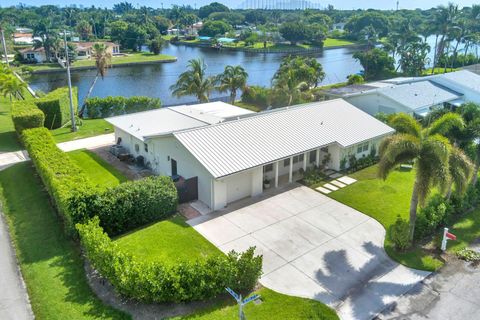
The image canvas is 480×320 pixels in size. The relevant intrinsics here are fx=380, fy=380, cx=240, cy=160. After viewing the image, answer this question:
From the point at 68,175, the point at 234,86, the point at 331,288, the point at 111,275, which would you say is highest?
the point at 234,86

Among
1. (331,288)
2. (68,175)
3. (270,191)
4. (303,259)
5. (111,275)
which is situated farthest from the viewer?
(270,191)

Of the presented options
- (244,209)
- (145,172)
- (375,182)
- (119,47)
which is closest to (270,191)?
(244,209)

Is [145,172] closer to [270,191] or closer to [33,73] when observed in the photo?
[270,191]

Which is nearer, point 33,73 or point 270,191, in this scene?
point 270,191

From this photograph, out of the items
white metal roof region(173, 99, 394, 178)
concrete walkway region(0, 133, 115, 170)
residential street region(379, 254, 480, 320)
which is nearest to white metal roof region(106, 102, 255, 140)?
white metal roof region(173, 99, 394, 178)

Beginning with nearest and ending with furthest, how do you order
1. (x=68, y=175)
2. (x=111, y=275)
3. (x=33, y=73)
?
(x=111, y=275), (x=68, y=175), (x=33, y=73)

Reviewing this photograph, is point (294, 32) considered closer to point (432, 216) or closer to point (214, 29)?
Result: point (214, 29)

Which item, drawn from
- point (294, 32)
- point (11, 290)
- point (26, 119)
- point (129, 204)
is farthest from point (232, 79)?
point (294, 32)

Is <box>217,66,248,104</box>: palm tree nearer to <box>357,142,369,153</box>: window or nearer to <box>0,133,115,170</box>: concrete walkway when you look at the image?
<box>0,133,115,170</box>: concrete walkway
